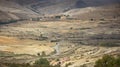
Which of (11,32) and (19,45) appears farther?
(11,32)

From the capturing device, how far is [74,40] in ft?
495

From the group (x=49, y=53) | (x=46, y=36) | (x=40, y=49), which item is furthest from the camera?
(x=46, y=36)

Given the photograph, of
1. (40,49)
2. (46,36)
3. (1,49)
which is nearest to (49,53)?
(40,49)

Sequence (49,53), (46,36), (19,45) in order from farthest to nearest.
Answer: (46,36), (19,45), (49,53)

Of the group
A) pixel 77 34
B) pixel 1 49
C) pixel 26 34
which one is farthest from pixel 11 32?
pixel 1 49

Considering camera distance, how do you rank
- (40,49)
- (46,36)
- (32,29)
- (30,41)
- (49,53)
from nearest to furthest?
1. (49,53)
2. (40,49)
3. (30,41)
4. (46,36)
5. (32,29)

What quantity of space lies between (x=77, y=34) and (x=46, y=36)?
56.9 feet

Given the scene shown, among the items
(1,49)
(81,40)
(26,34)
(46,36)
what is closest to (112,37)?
(81,40)

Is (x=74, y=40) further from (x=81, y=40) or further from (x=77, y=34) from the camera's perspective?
(x=77, y=34)

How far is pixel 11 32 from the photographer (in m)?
173

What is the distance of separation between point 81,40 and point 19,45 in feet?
108

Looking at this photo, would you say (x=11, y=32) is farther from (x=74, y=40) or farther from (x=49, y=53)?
(x=49, y=53)

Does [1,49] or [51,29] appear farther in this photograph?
[51,29]

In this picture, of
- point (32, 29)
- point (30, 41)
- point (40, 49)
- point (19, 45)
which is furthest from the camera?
point (32, 29)
